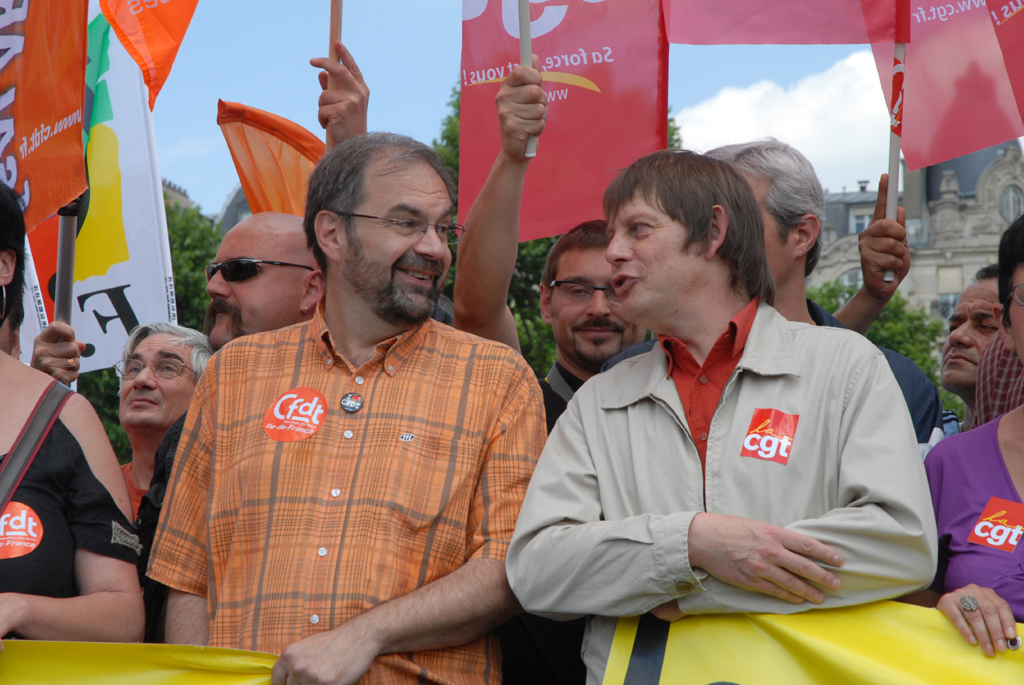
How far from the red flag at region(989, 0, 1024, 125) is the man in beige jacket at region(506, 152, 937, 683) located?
180 cm

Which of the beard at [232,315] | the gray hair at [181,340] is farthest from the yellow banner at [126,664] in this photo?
the gray hair at [181,340]

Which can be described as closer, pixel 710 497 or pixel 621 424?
pixel 710 497

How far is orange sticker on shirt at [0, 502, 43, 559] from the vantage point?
2590mm

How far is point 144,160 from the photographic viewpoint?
5.60 meters

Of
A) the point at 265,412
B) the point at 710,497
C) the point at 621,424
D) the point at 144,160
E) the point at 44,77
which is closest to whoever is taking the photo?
the point at 710,497

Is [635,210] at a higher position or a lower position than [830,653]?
higher

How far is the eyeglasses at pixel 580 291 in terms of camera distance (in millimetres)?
4285

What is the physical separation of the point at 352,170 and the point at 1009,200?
5994cm

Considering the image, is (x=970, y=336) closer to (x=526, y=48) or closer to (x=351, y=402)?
(x=526, y=48)

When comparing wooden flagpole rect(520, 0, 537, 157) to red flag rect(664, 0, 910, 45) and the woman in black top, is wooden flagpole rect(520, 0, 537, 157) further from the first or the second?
the woman in black top

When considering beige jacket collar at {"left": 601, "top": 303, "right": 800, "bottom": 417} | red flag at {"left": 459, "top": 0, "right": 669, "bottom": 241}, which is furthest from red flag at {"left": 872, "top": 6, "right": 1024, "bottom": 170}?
beige jacket collar at {"left": 601, "top": 303, "right": 800, "bottom": 417}

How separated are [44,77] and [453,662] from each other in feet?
9.79

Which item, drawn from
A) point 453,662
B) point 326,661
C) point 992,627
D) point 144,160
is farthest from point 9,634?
point 144,160

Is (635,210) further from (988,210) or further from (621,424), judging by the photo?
(988,210)
